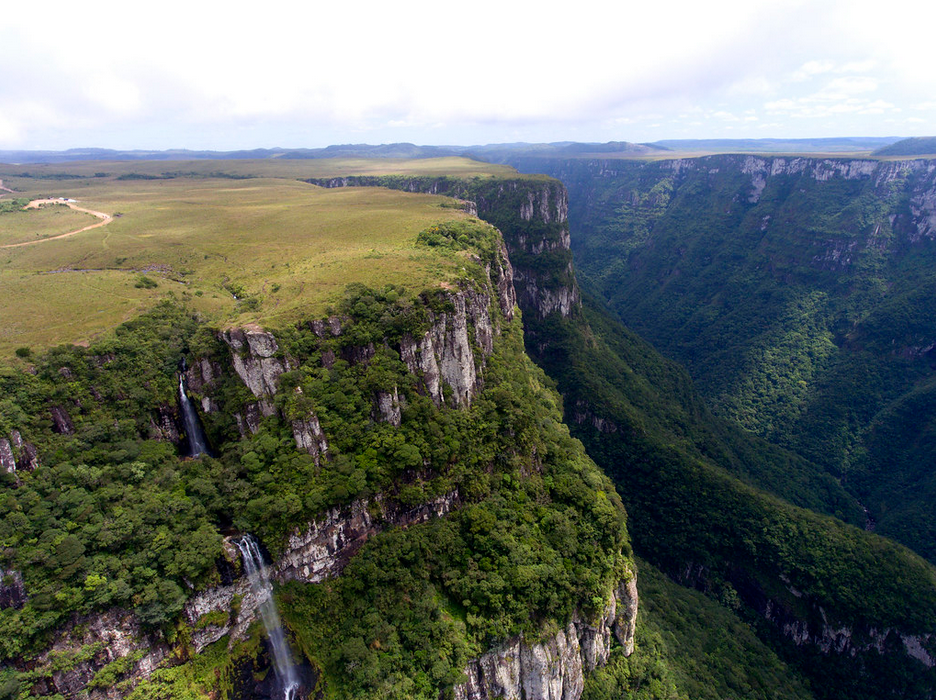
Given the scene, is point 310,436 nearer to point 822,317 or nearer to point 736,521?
point 736,521

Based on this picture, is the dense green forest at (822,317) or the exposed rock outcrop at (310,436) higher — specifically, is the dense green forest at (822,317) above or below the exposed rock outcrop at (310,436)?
below

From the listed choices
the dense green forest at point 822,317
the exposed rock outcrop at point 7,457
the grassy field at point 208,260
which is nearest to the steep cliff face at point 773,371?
the dense green forest at point 822,317

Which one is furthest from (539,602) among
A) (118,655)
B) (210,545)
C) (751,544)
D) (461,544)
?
(751,544)

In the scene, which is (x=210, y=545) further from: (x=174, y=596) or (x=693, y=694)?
(x=693, y=694)

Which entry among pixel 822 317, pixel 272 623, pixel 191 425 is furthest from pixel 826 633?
pixel 822 317

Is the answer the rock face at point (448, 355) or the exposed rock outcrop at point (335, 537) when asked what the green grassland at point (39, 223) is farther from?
the exposed rock outcrop at point (335, 537)

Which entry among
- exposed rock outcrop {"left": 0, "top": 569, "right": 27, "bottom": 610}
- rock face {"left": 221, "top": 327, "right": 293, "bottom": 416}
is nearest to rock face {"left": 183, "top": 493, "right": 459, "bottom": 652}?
exposed rock outcrop {"left": 0, "top": 569, "right": 27, "bottom": 610}

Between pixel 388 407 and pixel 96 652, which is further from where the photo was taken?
pixel 388 407
